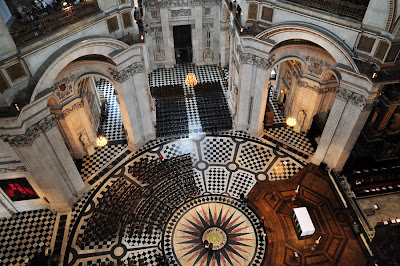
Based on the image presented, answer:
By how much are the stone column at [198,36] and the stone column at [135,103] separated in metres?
9.04

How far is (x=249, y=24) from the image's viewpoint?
17438 mm

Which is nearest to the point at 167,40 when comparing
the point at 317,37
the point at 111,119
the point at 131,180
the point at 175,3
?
the point at 175,3

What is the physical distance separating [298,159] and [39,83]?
50.7ft

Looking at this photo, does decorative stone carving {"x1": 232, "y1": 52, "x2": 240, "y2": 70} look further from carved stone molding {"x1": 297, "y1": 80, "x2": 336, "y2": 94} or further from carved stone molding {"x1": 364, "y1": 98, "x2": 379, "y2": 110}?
carved stone molding {"x1": 364, "y1": 98, "x2": 379, "y2": 110}

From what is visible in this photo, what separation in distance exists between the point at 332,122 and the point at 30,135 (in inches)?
599

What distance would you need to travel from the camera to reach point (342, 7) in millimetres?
13961

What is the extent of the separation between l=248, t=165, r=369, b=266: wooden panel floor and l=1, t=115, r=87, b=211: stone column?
10.2 m

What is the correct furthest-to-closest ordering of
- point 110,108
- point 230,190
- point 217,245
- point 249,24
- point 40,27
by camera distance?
point 110,108 → point 230,190 → point 249,24 → point 217,245 → point 40,27

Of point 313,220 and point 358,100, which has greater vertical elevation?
point 358,100

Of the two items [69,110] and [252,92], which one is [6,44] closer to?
[69,110]

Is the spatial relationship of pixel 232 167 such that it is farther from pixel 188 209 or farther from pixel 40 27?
pixel 40 27

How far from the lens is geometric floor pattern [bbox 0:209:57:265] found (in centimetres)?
1627

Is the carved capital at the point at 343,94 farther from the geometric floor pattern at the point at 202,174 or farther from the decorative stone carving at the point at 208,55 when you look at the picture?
the decorative stone carving at the point at 208,55

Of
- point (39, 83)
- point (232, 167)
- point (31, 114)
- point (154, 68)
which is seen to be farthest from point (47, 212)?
point (154, 68)
